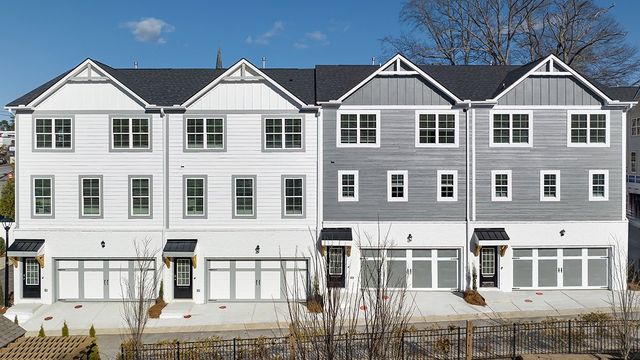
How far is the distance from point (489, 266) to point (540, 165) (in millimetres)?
5395

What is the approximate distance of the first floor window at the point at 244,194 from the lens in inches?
824

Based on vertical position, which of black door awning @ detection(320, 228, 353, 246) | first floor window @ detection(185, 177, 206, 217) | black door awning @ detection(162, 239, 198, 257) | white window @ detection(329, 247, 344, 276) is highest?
first floor window @ detection(185, 177, 206, 217)

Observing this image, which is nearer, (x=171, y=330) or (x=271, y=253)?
(x=171, y=330)

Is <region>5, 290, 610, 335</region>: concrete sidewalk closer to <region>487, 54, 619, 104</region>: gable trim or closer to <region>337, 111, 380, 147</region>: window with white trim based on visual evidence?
<region>337, 111, 380, 147</region>: window with white trim

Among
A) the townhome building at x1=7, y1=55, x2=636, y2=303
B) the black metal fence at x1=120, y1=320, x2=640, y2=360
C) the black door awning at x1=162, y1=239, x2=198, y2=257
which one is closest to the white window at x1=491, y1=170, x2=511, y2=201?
the townhome building at x1=7, y1=55, x2=636, y2=303

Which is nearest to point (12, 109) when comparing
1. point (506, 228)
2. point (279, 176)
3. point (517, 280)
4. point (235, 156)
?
point (235, 156)

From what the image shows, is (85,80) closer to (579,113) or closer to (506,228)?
(506,228)

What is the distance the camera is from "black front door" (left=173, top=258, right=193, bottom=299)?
20.8 metres

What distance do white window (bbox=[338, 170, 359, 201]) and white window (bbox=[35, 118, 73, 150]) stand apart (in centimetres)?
1262

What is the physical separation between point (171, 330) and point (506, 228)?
1561 centimetres

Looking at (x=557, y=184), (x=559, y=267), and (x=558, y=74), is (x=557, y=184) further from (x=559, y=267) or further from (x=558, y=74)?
(x=558, y=74)

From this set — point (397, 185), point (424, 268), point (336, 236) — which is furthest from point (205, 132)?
point (424, 268)

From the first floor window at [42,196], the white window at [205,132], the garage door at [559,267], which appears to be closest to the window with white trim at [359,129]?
the white window at [205,132]

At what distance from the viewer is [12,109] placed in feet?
66.4
